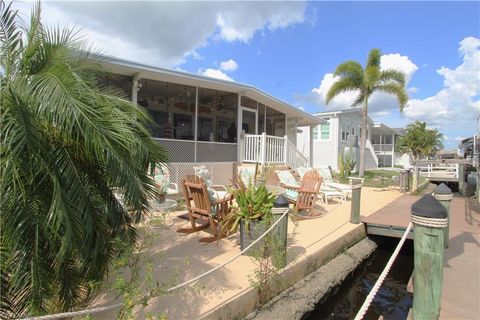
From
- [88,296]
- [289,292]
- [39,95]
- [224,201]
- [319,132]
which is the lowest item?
[289,292]

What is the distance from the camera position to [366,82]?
18516 mm

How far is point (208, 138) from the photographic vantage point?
13961mm

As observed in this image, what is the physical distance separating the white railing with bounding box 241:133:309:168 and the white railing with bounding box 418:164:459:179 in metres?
11.5

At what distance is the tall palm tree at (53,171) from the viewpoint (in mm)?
2123

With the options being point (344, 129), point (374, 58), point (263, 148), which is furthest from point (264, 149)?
point (344, 129)

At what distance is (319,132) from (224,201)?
69.8 ft

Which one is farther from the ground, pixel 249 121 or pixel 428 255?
pixel 249 121

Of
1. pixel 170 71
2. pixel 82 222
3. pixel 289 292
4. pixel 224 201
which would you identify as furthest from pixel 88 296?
pixel 170 71

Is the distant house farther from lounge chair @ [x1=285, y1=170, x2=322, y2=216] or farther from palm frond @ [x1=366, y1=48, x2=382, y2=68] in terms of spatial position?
lounge chair @ [x1=285, y1=170, x2=322, y2=216]

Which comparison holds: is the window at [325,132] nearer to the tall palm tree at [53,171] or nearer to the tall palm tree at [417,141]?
the tall palm tree at [417,141]

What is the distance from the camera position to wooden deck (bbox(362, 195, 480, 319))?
3.44 meters

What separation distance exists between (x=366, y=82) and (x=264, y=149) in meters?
10.5

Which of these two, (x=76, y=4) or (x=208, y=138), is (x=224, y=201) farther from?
(x=208, y=138)

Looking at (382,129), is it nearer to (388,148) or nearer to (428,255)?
(388,148)
